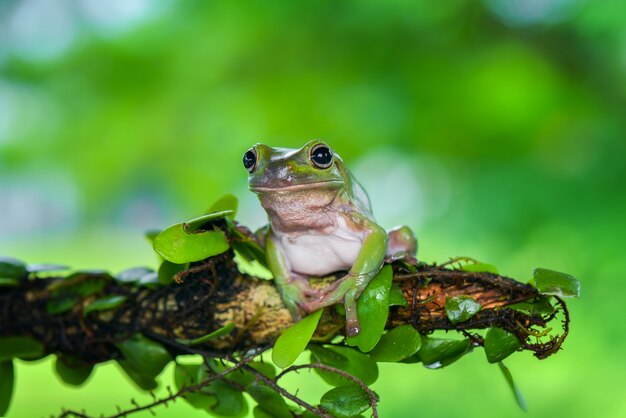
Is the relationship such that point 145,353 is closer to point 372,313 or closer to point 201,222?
point 201,222

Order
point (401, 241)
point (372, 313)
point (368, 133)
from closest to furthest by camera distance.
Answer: point (372, 313), point (401, 241), point (368, 133)

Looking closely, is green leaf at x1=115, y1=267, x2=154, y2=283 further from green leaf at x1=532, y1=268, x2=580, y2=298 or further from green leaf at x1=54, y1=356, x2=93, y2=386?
green leaf at x1=532, y1=268, x2=580, y2=298

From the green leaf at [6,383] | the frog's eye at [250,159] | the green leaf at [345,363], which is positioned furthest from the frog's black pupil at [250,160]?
the green leaf at [6,383]

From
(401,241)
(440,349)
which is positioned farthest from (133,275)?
(440,349)

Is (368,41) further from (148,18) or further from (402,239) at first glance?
(402,239)

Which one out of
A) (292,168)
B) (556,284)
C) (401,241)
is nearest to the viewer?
(556,284)

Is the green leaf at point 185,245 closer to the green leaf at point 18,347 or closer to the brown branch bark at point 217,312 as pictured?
the brown branch bark at point 217,312
